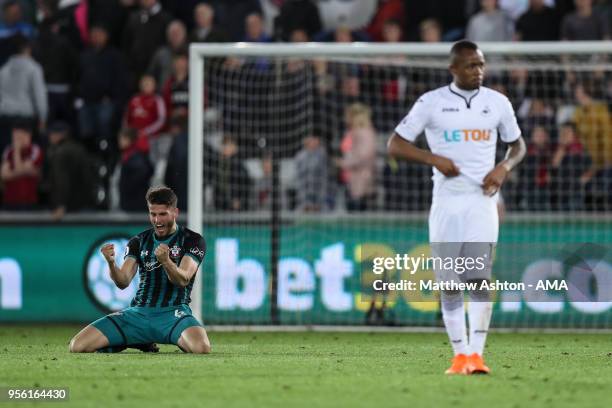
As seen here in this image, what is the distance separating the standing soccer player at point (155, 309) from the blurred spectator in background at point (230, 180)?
16.5ft

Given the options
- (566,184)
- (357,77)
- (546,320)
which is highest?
(357,77)

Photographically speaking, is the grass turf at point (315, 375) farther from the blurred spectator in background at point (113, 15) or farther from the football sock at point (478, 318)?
the blurred spectator in background at point (113, 15)

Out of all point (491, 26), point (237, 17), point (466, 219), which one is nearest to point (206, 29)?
point (237, 17)

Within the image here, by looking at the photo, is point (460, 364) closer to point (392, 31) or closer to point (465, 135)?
point (465, 135)

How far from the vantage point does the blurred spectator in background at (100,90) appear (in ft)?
57.9

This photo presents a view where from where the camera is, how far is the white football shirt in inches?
362

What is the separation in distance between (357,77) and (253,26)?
1.72 m

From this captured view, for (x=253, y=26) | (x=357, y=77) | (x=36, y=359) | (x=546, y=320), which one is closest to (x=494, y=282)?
(x=546, y=320)

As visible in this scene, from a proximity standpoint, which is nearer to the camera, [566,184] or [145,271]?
[145,271]

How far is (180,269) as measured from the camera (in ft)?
34.4

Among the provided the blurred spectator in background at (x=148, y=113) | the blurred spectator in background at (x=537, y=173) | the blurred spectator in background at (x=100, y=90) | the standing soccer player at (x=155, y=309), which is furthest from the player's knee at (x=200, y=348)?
the blurred spectator in background at (x=100, y=90)

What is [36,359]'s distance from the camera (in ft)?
34.0

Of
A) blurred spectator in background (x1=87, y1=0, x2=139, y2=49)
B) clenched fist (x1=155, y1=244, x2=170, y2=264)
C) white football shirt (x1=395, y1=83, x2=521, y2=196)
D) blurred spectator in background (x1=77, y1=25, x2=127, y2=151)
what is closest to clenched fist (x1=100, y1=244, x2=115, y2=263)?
clenched fist (x1=155, y1=244, x2=170, y2=264)

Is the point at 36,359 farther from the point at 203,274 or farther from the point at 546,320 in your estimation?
the point at 546,320
